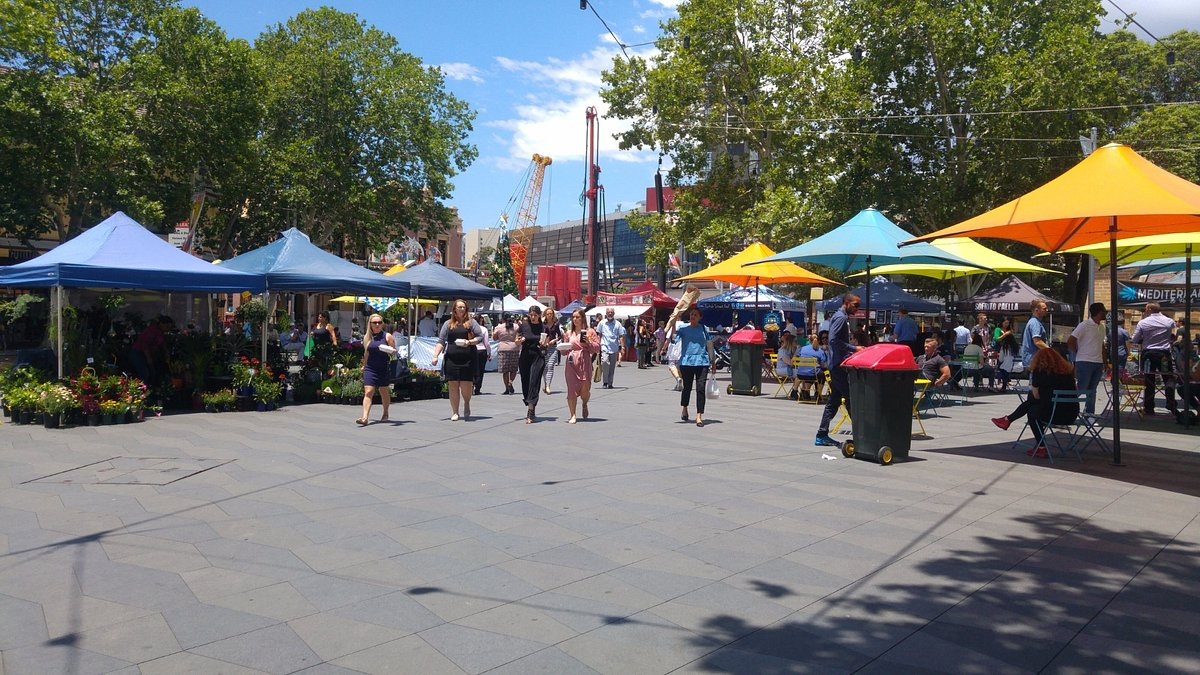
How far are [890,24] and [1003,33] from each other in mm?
3814

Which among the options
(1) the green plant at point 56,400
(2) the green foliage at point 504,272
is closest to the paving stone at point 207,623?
(1) the green plant at point 56,400

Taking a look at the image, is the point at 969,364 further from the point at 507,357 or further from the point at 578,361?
the point at 578,361

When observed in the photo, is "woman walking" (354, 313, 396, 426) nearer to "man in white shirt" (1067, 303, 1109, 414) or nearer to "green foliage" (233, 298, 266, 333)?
"green foliage" (233, 298, 266, 333)

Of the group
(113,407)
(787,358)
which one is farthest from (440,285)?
(787,358)

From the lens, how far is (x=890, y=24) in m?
27.3

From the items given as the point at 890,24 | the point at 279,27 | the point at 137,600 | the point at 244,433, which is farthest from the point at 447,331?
the point at 279,27

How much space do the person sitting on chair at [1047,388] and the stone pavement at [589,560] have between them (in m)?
0.61

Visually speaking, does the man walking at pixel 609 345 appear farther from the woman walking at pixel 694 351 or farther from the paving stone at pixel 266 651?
the paving stone at pixel 266 651

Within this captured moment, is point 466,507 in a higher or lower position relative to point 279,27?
lower

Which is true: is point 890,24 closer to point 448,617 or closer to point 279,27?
point 279,27

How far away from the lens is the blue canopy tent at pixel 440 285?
1616 centimetres

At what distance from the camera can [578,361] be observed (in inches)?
460

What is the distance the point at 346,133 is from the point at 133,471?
2775 cm

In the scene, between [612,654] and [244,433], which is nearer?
[612,654]
